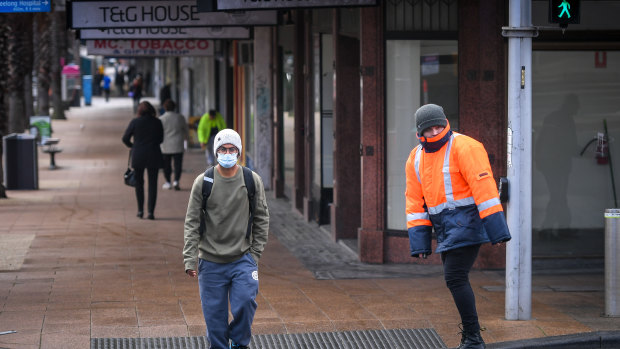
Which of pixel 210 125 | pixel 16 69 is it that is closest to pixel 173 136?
pixel 210 125

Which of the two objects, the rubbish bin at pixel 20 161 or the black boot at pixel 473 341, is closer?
the black boot at pixel 473 341

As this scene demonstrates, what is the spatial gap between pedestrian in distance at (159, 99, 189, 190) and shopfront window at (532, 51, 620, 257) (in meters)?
8.58

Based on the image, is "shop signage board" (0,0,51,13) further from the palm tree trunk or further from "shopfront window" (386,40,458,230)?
the palm tree trunk

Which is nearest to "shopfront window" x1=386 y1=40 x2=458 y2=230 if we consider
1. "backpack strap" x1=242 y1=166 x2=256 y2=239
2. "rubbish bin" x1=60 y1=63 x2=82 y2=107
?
"backpack strap" x1=242 y1=166 x2=256 y2=239

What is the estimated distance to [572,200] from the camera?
37.5 feet

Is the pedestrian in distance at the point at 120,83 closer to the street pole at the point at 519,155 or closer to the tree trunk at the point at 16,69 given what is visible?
the tree trunk at the point at 16,69

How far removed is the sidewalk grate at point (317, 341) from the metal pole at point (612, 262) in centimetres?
146

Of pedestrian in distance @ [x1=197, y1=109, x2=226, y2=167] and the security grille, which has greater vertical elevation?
the security grille

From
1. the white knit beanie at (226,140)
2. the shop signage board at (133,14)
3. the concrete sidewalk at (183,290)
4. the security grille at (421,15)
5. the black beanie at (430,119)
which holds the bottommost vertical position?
the concrete sidewalk at (183,290)

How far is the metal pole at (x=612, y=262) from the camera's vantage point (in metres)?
8.24

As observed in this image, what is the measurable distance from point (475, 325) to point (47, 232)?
26.0ft

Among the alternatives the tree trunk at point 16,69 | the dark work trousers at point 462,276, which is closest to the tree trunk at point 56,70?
the tree trunk at point 16,69

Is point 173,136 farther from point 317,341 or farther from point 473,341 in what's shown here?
point 473,341

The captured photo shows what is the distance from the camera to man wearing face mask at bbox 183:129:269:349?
265 inches
